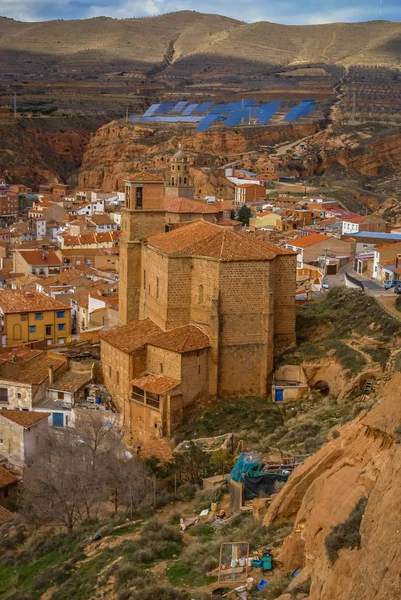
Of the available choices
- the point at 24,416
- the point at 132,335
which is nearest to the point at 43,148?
the point at 132,335

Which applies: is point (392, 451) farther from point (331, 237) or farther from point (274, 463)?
point (331, 237)

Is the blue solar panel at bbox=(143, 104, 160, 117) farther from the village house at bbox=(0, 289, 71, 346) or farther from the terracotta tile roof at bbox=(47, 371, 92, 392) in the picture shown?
the terracotta tile roof at bbox=(47, 371, 92, 392)

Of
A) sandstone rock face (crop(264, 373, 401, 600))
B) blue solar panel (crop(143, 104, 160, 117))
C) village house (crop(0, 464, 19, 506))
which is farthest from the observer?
blue solar panel (crop(143, 104, 160, 117))

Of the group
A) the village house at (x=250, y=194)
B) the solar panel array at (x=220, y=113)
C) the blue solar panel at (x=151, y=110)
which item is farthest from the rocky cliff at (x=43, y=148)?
the village house at (x=250, y=194)

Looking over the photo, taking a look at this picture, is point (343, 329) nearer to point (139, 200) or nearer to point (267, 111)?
point (139, 200)

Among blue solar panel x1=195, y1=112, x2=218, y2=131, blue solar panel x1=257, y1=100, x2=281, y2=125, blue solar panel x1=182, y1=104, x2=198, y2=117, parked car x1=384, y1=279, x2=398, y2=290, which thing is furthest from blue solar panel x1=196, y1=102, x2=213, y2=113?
parked car x1=384, y1=279, x2=398, y2=290

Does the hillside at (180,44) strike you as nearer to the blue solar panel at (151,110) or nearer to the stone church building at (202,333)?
the blue solar panel at (151,110)

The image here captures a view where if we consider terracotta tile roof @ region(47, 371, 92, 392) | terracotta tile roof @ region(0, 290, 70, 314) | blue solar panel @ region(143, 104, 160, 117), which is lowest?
terracotta tile roof @ region(47, 371, 92, 392)
